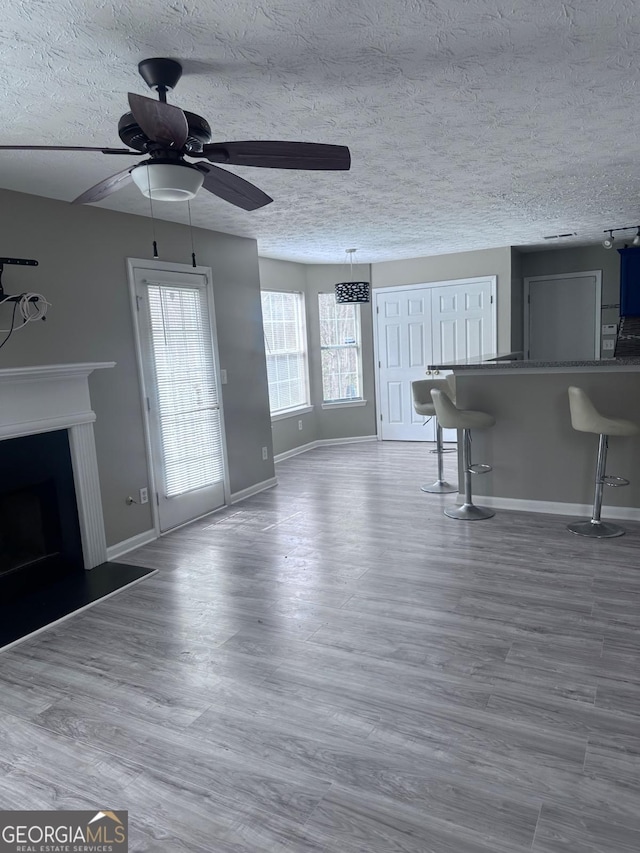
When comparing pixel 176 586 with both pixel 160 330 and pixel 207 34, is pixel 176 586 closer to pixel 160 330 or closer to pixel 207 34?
pixel 160 330

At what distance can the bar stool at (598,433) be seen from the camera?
153 inches

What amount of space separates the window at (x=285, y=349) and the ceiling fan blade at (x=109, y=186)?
4363 millimetres

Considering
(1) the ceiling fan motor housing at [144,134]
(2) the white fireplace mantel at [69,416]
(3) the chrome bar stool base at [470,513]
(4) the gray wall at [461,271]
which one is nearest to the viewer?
(1) the ceiling fan motor housing at [144,134]

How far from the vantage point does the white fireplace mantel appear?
3400 millimetres

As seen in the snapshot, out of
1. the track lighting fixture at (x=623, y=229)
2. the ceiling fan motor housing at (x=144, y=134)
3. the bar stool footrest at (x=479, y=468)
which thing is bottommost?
the bar stool footrest at (x=479, y=468)

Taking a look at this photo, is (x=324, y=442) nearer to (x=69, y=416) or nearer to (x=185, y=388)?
(x=185, y=388)

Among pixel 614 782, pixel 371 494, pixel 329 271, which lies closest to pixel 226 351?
pixel 371 494

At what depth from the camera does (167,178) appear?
1.96 m

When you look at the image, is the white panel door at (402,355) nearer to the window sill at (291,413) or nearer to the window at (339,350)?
the window at (339,350)

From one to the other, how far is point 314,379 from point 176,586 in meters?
4.51

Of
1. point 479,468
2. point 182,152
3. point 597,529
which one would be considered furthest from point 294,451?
point 182,152

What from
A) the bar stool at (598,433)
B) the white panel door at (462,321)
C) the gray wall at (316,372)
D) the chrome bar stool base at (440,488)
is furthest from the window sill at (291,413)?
the bar stool at (598,433)

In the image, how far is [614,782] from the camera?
6.07 feet

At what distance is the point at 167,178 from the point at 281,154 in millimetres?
390
